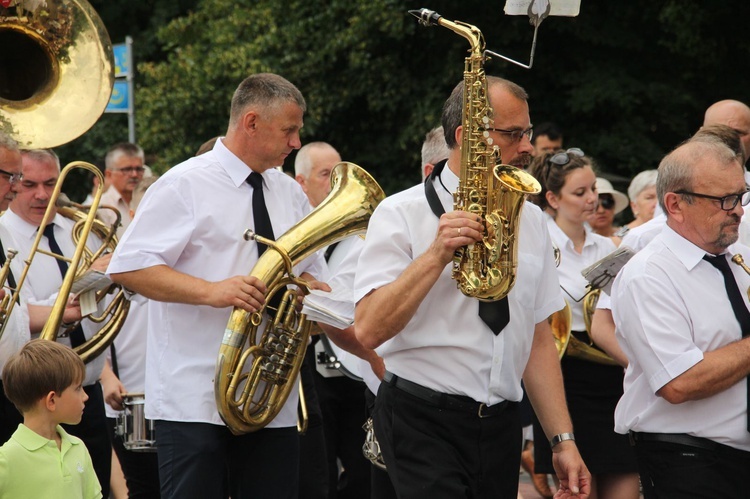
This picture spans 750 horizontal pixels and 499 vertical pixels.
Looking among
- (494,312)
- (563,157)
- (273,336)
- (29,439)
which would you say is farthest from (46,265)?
(563,157)

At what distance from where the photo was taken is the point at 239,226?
16.6 ft

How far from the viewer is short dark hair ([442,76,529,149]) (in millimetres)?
4305

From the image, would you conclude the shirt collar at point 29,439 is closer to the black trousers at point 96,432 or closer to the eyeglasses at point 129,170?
the black trousers at point 96,432

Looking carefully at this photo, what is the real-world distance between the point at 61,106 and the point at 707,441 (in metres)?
3.46

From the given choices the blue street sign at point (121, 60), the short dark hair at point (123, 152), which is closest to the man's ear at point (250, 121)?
the short dark hair at point (123, 152)

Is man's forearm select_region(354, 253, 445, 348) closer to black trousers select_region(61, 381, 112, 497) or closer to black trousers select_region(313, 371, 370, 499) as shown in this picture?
black trousers select_region(61, 381, 112, 497)

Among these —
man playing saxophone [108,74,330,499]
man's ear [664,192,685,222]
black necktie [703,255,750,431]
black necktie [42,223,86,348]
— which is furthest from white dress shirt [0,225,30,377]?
black necktie [703,255,750,431]

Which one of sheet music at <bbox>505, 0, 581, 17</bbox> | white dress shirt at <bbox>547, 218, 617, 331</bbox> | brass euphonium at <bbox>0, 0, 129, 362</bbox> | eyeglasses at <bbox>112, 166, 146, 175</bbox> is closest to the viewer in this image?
sheet music at <bbox>505, 0, 581, 17</bbox>

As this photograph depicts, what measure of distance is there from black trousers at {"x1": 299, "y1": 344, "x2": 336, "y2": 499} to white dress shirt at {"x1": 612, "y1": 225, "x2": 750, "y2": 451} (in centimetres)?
222

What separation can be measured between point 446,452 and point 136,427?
8.41 ft

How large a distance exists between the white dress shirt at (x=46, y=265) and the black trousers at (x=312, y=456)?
112 centimetres

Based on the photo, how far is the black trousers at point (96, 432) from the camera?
6.27 metres

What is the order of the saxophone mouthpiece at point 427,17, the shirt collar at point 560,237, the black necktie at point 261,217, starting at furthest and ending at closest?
the shirt collar at point 560,237
the black necktie at point 261,217
the saxophone mouthpiece at point 427,17

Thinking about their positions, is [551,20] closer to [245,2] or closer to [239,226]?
[245,2]
